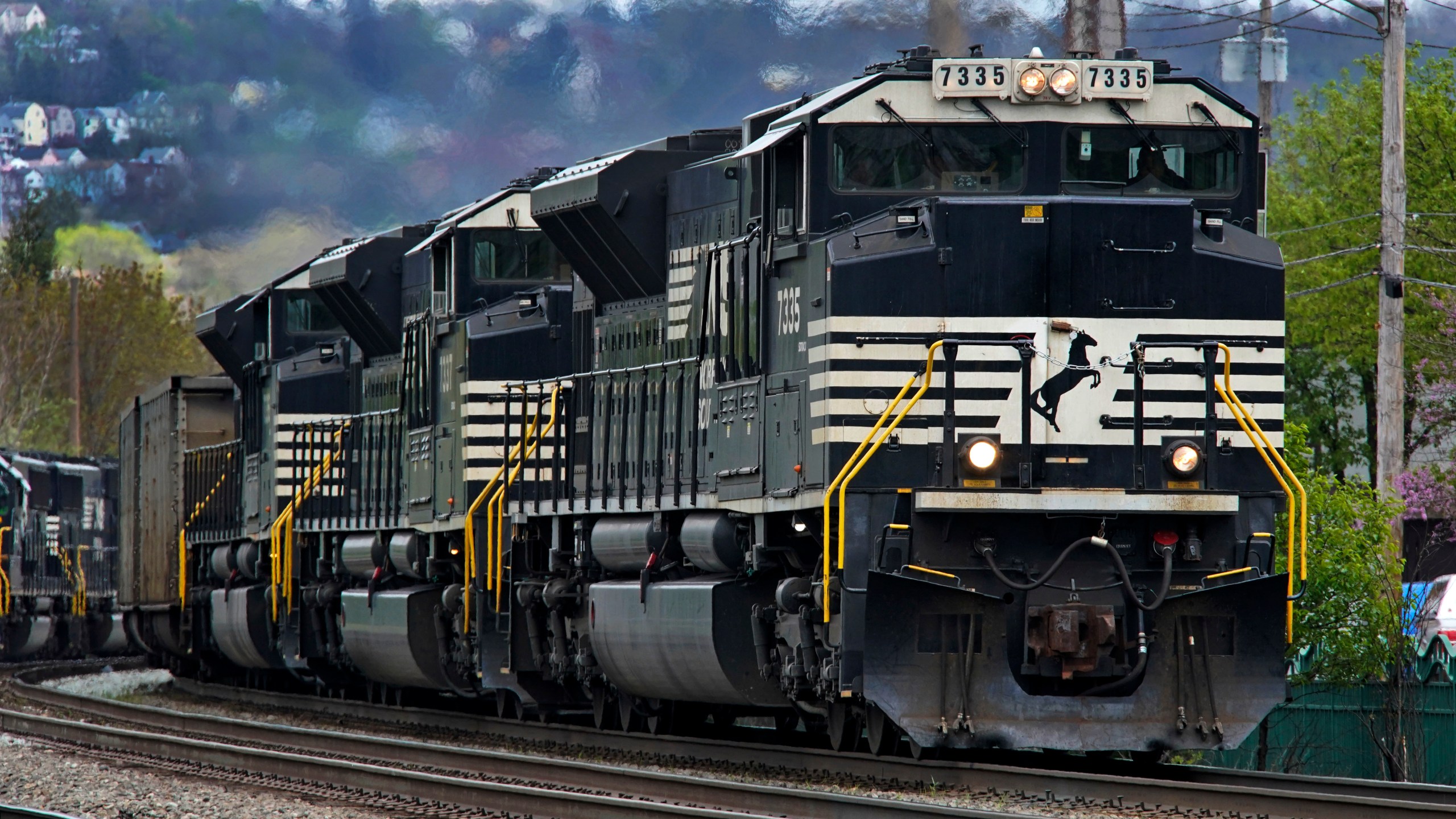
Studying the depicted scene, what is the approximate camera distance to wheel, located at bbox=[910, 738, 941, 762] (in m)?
11.2

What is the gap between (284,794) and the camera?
1179 cm

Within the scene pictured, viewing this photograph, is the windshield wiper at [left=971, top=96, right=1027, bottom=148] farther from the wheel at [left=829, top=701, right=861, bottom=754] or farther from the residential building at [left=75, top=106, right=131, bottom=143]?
the residential building at [left=75, top=106, right=131, bottom=143]

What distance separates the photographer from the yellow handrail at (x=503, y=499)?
53.7ft

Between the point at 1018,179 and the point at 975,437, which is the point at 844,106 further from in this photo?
the point at 975,437

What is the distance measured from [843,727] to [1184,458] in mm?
2963

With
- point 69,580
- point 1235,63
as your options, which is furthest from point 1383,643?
point 1235,63

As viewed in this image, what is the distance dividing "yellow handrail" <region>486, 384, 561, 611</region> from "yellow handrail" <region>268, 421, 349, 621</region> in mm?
5156

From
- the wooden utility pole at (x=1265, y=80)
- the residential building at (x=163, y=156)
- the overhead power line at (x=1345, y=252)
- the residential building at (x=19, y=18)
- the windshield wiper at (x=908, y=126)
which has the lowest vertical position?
the windshield wiper at (x=908, y=126)

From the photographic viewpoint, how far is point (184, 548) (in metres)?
26.6

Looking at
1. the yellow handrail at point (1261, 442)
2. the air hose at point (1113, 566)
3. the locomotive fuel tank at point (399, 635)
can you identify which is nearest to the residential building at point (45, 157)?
the locomotive fuel tank at point (399, 635)

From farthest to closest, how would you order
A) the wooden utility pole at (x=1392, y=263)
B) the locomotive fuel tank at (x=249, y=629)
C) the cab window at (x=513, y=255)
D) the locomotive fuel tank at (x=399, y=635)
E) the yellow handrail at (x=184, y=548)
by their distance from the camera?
the yellow handrail at (x=184, y=548)
the locomotive fuel tank at (x=249, y=629)
the wooden utility pole at (x=1392, y=263)
the locomotive fuel tank at (x=399, y=635)
the cab window at (x=513, y=255)

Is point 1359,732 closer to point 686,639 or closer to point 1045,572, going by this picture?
point 686,639

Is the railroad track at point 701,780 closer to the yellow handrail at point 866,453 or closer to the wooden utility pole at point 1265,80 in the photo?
the yellow handrail at point 866,453

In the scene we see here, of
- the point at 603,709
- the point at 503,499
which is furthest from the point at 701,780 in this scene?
the point at 503,499
